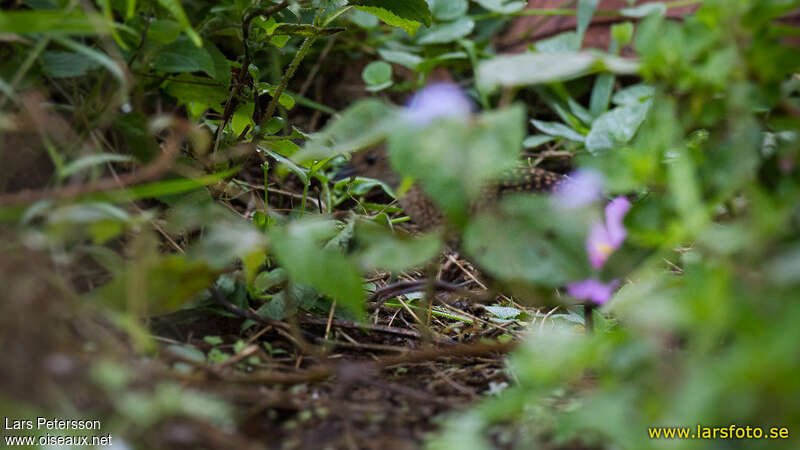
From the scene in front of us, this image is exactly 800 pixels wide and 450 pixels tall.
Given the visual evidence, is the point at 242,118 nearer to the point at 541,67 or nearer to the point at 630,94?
the point at 541,67

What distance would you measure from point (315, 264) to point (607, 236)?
45 cm

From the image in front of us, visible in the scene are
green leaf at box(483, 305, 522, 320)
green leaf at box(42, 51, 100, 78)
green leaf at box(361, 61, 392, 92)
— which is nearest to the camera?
green leaf at box(42, 51, 100, 78)

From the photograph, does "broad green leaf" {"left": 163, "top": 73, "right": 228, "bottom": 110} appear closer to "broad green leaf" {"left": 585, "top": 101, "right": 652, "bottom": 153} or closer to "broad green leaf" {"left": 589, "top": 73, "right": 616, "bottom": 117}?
"broad green leaf" {"left": 585, "top": 101, "right": 652, "bottom": 153}

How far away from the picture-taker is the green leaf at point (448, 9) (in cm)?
258

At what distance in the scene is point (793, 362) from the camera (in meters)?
0.58

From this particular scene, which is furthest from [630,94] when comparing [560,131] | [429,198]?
[429,198]

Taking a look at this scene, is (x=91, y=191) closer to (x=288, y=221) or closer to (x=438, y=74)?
(x=288, y=221)

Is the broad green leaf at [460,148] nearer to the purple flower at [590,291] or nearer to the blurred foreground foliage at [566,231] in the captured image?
the blurred foreground foliage at [566,231]

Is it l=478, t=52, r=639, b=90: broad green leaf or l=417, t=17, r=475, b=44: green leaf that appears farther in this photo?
l=417, t=17, r=475, b=44: green leaf

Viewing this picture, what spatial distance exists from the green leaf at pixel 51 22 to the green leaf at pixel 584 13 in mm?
2016

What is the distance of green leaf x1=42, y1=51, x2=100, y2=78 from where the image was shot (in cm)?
112

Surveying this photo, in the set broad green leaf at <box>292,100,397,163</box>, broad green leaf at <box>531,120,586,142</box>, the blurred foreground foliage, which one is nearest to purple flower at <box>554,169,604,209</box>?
the blurred foreground foliage

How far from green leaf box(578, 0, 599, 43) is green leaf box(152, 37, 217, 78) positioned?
172cm

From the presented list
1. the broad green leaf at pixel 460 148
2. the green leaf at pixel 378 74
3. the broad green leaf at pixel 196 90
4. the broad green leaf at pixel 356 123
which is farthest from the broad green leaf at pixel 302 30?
the green leaf at pixel 378 74
